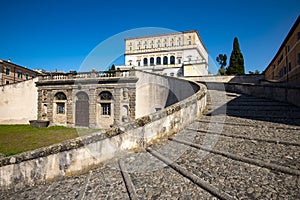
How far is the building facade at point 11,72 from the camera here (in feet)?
102

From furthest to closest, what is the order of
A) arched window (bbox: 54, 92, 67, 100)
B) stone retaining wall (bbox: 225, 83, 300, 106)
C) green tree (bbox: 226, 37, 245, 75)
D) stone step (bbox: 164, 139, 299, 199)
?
1. green tree (bbox: 226, 37, 245, 75)
2. arched window (bbox: 54, 92, 67, 100)
3. stone retaining wall (bbox: 225, 83, 300, 106)
4. stone step (bbox: 164, 139, 299, 199)

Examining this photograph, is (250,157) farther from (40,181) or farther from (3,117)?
(3,117)

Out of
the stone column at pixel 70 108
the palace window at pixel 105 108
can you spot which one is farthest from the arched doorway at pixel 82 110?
the palace window at pixel 105 108

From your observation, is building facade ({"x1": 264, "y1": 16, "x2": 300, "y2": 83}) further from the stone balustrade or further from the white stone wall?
the white stone wall

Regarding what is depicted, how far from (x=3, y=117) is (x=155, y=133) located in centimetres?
2430

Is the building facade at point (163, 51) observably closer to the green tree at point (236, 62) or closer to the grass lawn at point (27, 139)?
the green tree at point (236, 62)

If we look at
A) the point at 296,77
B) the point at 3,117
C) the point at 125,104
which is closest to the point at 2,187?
the point at 125,104

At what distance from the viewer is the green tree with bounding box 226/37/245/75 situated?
27462mm

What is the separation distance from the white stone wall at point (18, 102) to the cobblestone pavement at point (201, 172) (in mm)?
21552

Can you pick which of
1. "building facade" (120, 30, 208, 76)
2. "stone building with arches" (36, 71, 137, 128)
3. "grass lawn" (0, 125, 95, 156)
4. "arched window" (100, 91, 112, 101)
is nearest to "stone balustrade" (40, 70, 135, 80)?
"stone building with arches" (36, 71, 137, 128)

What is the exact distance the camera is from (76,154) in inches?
97.7

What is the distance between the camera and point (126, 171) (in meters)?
2.56

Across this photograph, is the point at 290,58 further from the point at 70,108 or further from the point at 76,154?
the point at 70,108

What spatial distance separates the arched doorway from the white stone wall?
595 cm
